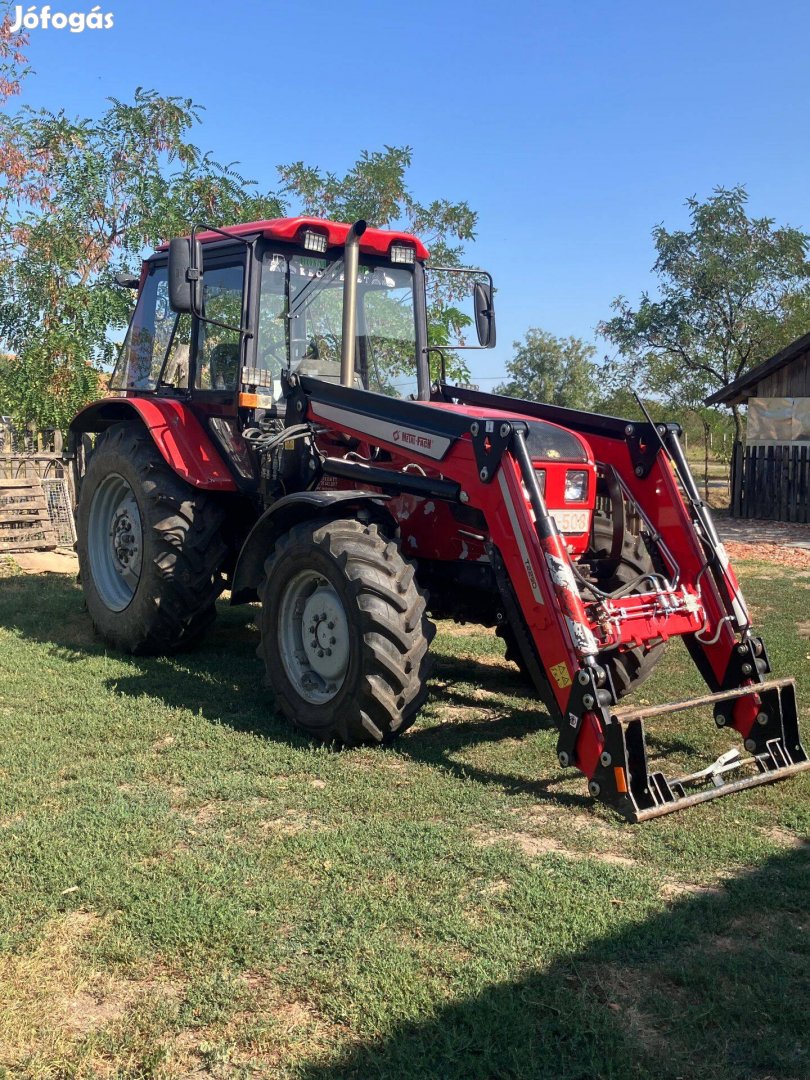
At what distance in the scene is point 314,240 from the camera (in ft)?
21.4

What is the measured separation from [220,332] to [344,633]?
2.55 m

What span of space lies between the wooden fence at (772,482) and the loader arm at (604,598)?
44.6ft

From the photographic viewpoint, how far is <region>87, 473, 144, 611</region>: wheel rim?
24.1ft

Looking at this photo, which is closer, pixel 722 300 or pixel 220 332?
pixel 220 332

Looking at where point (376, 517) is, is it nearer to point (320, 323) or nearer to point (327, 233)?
point (320, 323)

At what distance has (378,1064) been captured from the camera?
2705mm

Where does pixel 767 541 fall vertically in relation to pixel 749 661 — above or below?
above

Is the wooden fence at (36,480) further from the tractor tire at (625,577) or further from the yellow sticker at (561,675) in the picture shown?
the yellow sticker at (561,675)

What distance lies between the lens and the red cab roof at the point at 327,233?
6473 millimetres

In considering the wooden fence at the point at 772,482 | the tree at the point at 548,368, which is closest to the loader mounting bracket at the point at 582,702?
the wooden fence at the point at 772,482

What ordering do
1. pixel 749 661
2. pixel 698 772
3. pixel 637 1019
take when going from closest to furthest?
pixel 637 1019
pixel 698 772
pixel 749 661

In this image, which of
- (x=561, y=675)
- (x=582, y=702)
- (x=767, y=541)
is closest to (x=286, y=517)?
(x=561, y=675)

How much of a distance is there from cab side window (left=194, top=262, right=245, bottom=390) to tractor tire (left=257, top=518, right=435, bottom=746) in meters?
1.58

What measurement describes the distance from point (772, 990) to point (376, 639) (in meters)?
2.48
